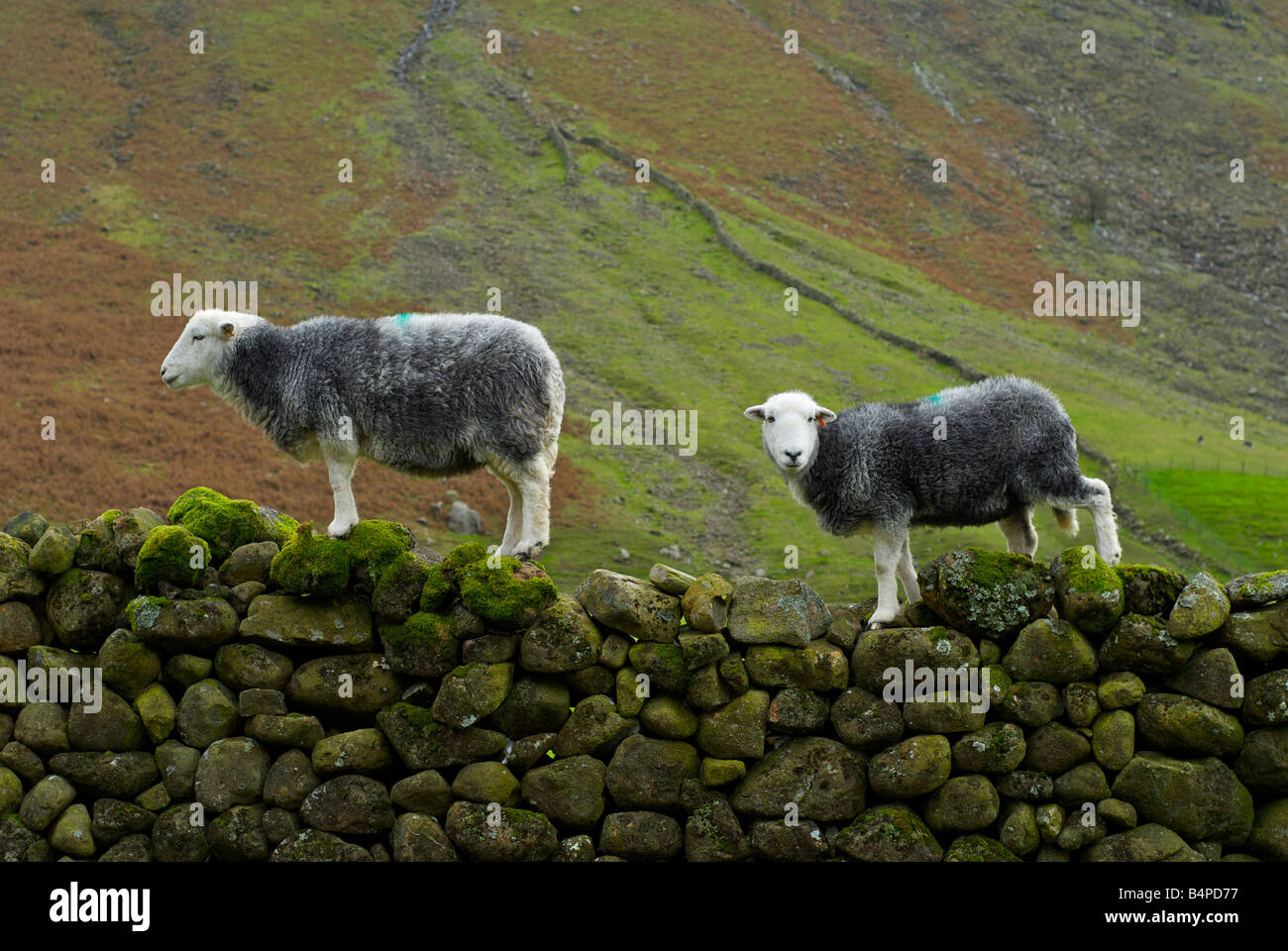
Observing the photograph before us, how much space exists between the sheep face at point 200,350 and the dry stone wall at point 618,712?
1.55 metres

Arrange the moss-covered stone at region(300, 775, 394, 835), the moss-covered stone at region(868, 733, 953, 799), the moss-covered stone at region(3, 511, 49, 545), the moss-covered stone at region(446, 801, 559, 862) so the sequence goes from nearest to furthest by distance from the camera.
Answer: the moss-covered stone at region(868, 733, 953, 799)
the moss-covered stone at region(446, 801, 559, 862)
the moss-covered stone at region(300, 775, 394, 835)
the moss-covered stone at region(3, 511, 49, 545)

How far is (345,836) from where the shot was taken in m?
10.9

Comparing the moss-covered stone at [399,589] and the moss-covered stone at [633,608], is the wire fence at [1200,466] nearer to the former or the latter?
the moss-covered stone at [633,608]

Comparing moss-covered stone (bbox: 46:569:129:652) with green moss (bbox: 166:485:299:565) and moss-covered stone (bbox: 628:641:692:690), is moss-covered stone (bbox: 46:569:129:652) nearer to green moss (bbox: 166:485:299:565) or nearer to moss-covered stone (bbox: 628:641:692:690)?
green moss (bbox: 166:485:299:565)

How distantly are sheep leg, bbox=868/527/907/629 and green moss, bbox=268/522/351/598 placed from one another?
4.96 m

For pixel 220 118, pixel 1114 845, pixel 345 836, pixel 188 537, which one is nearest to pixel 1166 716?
pixel 1114 845

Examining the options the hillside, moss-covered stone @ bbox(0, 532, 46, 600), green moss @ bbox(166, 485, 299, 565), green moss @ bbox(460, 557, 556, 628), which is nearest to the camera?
green moss @ bbox(460, 557, 556, 628)

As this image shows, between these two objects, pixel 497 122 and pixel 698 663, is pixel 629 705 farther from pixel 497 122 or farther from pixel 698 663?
pixel 497 122

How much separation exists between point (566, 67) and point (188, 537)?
81.2 metres

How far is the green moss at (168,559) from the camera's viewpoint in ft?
36.4

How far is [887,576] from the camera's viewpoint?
10992 millimetres

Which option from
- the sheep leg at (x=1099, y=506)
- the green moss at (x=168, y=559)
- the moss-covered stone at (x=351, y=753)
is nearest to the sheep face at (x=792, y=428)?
the sheep leg at (x=1099, y=506)

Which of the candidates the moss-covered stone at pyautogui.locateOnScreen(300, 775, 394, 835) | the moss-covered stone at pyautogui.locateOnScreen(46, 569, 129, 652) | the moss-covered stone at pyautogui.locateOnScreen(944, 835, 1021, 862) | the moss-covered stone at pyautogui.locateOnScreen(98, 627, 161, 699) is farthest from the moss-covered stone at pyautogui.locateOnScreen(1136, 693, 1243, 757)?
the moss-covered stone at pyautogui.locateOnScreen(46, 569, 129, 652)

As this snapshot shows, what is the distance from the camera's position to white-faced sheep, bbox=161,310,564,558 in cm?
1116
